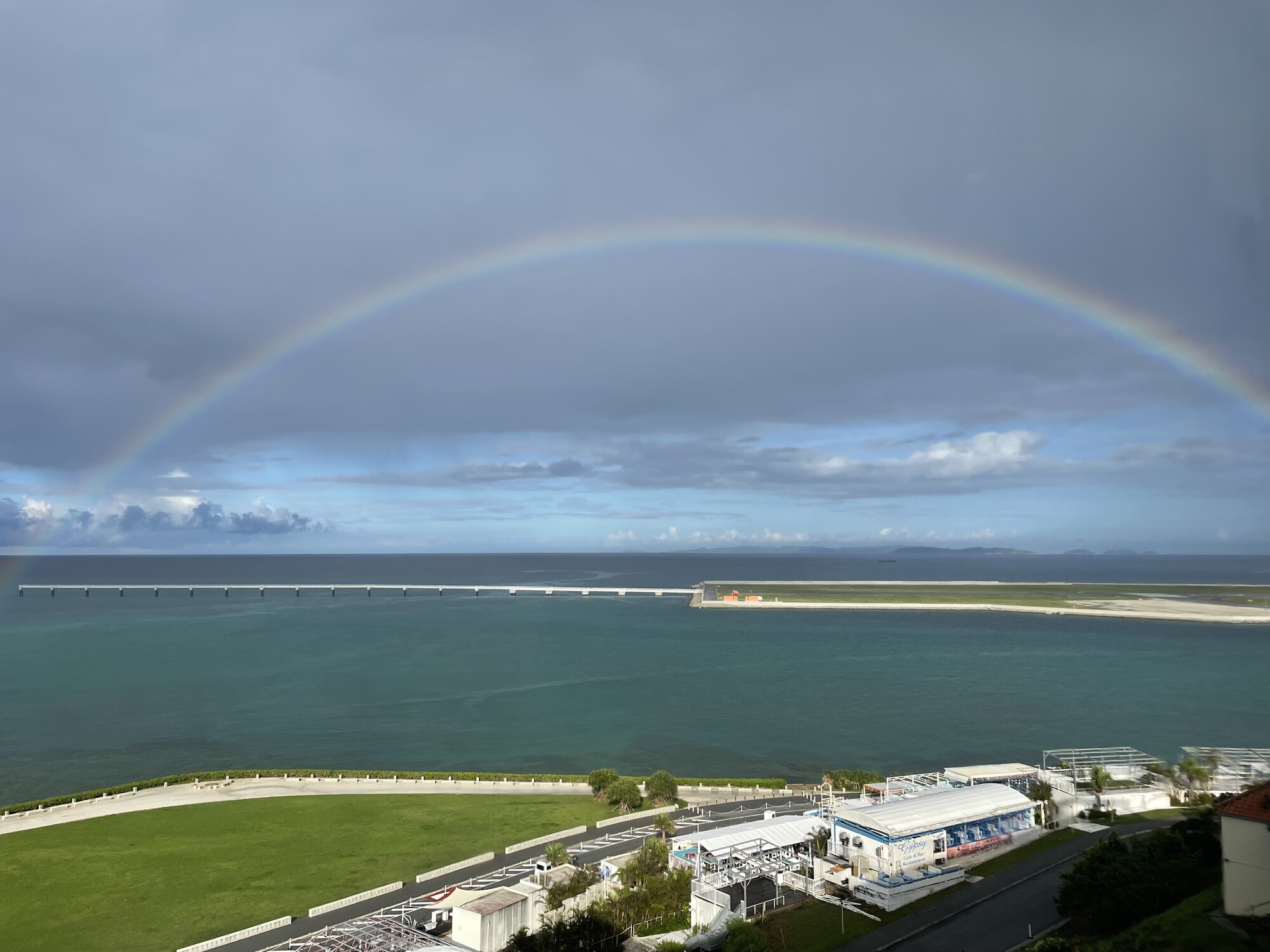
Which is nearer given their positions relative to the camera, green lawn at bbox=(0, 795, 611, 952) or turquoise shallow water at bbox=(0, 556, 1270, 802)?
green lawn at bbox=(0, 795, 611, 952)

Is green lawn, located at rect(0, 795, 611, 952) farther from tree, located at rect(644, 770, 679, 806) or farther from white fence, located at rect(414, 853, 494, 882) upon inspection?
tree, located at rect(644, 770, 679, 806)

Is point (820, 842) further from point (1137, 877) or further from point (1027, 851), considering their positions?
point (1137, 877)

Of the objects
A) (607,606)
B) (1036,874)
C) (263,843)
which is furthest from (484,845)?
(607,606)

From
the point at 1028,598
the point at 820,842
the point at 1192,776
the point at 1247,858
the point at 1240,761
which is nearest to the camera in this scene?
the point at 1247,858

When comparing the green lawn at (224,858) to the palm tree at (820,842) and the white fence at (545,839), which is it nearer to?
the white fence at (545,839)

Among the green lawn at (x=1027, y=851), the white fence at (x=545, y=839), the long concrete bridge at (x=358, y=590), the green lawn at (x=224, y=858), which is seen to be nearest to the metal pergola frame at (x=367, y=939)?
the green lawn at (x=224, y=858)

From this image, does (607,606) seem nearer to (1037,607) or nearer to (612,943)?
(1037,607)

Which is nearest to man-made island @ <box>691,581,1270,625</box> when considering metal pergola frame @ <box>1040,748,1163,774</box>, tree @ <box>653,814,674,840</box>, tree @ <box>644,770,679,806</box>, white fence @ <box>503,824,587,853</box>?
metal pergola frame @ <box>1040,748,1163,774</box>

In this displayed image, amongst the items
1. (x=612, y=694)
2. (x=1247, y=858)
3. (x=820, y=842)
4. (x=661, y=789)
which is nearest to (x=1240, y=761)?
(x=820, y=842)
